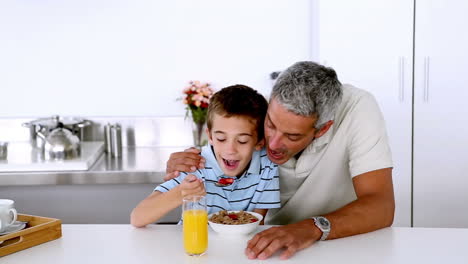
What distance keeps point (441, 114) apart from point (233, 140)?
1586 millimetres

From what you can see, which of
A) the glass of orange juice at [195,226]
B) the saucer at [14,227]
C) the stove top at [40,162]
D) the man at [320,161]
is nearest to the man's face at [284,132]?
the man at [320,161]

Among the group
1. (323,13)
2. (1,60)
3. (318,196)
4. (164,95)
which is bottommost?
(318,196)

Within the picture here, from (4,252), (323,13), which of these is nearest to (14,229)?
(4,252)

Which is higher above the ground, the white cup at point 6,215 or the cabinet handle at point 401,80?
the cabinet handle at point 401,80

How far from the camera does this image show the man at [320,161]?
1609mm

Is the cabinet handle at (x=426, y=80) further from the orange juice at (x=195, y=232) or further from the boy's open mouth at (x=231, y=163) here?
the orange juice at (x=195, y=232)

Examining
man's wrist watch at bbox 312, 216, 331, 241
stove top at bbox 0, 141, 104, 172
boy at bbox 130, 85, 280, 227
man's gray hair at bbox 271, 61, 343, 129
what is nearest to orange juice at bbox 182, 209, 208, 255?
boy at bbox 130, 85, 280, 227

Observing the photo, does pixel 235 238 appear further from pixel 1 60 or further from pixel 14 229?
pixel 1 60

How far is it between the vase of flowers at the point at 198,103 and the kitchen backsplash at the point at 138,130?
0.32 ft

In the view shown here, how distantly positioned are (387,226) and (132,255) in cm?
77

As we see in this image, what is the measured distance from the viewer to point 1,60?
3279mm

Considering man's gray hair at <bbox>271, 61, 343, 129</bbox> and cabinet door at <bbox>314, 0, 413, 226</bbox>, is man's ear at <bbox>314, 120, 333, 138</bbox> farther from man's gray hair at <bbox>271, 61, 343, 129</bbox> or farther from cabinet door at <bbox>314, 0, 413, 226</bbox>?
cabinet door at <bbox>314, 0, 413, 226</bbox>

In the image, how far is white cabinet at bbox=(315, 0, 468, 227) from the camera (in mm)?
2904

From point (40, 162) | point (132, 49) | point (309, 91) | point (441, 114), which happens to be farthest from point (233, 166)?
point (132, 49)
